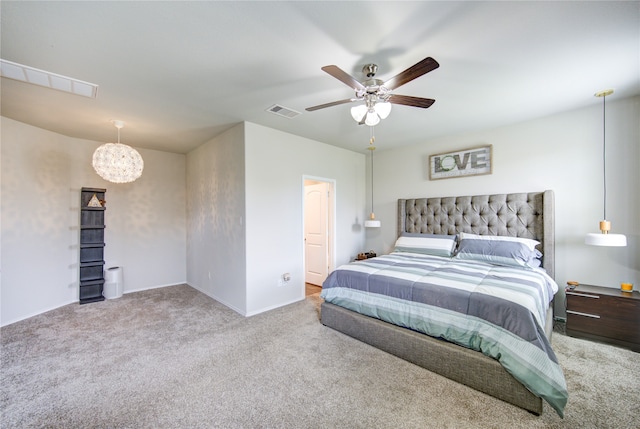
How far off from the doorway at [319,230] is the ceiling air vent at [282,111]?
1.39 m

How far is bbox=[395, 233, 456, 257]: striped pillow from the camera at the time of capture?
3.88 meters

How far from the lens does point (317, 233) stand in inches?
202

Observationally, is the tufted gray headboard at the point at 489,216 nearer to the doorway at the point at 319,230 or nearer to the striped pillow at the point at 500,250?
the striped pillow at the point at 500,250

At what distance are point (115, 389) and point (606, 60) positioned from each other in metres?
4.87

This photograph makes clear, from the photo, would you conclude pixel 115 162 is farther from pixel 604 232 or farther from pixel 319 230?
pixel 604 232

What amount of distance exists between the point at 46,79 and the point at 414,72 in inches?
127

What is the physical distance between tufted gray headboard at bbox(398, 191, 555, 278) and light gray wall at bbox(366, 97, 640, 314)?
0.15 m

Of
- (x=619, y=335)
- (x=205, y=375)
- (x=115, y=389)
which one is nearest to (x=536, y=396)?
(x=619, y=335)

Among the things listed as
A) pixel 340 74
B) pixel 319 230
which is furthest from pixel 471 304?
pixel 319 230

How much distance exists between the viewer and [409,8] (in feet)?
5.48

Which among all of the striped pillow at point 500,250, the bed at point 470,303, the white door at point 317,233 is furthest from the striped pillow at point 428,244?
the white door at point 317,233

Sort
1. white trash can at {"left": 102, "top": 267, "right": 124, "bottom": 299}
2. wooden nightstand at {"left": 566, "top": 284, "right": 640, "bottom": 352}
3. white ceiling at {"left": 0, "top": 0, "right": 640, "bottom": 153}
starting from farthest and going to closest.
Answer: white trash can at {"left": 102, "top": 267, "right": 124, "bottom": 299} < wooden nightstand at {"left": 566, "top": 284, "right": 640, "bottom": 352} < white ceiling at {"left": 0, "top": 0, "right": 640, "bottom": 153}

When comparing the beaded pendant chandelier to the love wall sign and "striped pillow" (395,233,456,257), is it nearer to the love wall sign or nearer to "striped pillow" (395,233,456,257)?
"striped pillow" (395,233,456,257)

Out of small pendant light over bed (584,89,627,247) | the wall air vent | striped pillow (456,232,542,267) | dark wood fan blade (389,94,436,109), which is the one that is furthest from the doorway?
small pendant light over bed (584,89,627,247)
